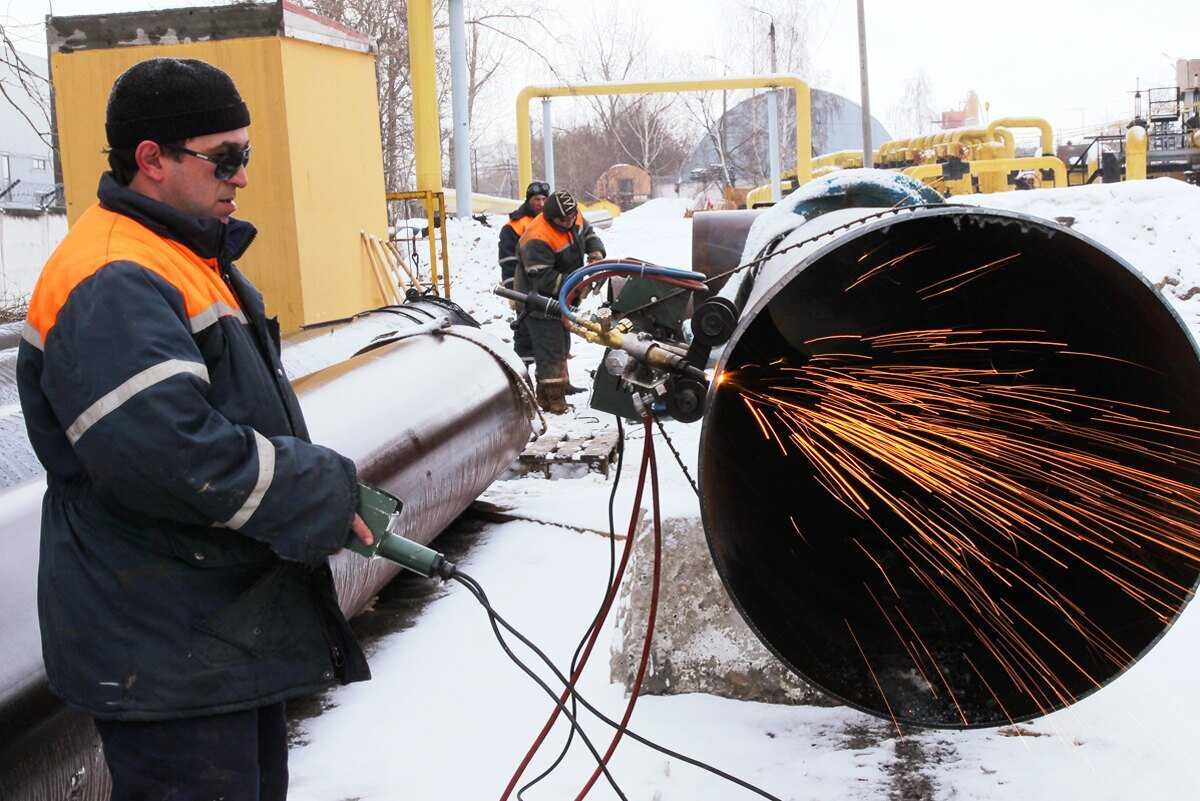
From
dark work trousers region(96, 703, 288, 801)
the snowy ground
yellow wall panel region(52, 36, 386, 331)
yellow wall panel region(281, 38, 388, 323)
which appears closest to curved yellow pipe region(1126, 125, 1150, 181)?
yellow wall panel region(281, 38, 388, 323)

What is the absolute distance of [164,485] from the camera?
74.0 inches

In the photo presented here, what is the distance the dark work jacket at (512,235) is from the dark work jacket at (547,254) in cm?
90

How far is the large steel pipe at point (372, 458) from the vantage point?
249cm

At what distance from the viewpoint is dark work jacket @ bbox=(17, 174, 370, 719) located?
6.13 ft

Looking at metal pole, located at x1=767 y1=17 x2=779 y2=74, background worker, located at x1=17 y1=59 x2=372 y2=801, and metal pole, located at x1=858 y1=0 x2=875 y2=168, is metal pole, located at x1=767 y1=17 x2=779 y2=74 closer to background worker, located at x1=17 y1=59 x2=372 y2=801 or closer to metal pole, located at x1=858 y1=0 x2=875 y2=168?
metal pole, located at x1=858 y1=0 x2=875 y2=168

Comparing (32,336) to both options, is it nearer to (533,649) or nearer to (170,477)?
(170,477)

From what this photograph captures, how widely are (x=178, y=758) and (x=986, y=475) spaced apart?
2196 mm

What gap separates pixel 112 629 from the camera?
2.00 meters

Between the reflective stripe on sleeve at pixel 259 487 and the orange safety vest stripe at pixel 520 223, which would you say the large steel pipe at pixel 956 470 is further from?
the orange safety vest stripe at pixel 520 223

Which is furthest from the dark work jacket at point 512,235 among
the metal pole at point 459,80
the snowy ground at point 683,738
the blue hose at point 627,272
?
the blue hose at point 627,272

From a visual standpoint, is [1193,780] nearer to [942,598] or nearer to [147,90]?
[942,598]

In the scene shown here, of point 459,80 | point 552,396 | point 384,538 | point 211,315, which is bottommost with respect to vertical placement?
point 552,396

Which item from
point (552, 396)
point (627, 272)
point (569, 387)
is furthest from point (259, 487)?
point (569, 387)

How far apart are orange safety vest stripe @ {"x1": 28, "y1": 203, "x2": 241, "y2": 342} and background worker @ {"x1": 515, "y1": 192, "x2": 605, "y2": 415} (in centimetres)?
650
